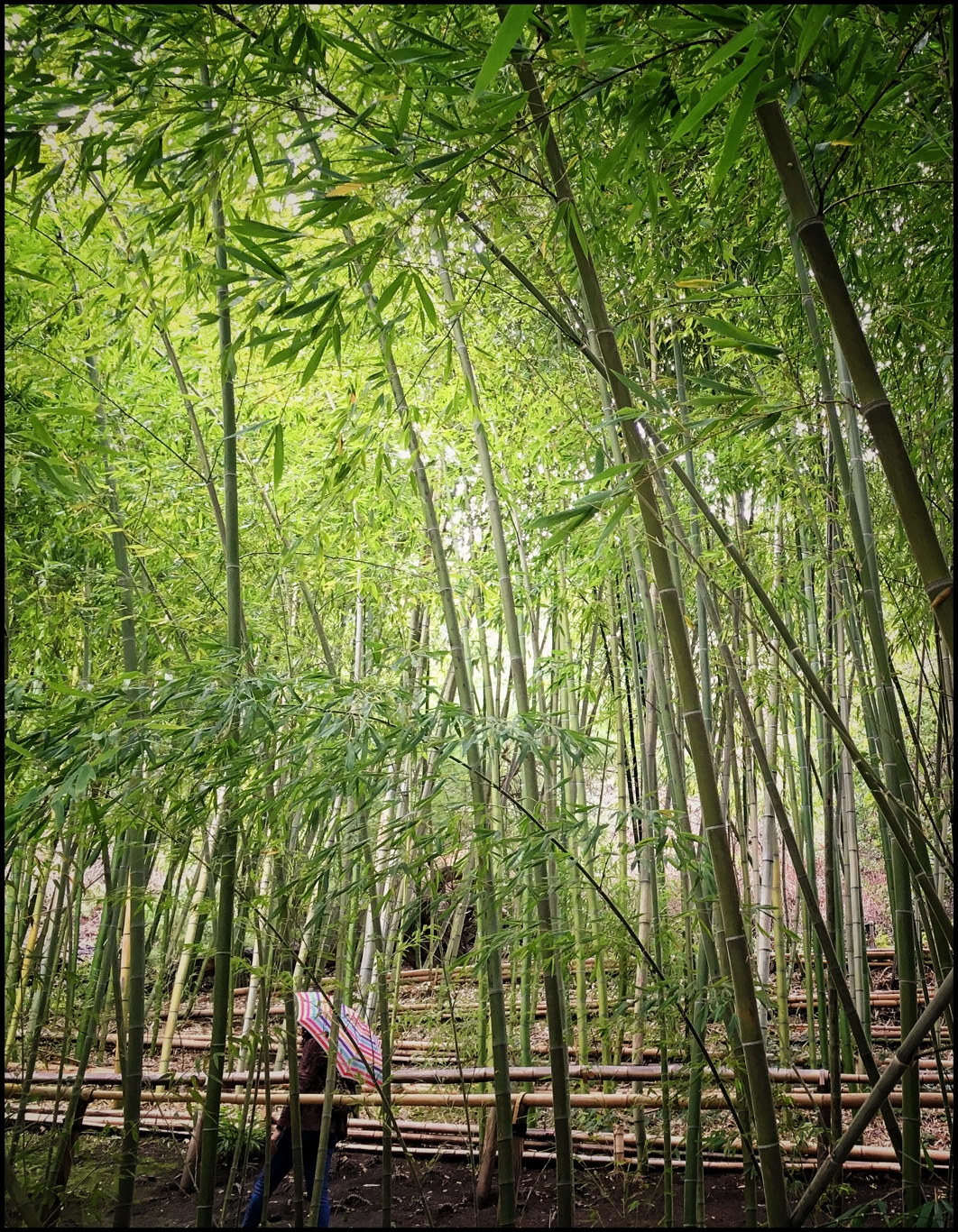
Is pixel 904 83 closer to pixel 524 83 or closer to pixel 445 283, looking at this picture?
pixel 524 83

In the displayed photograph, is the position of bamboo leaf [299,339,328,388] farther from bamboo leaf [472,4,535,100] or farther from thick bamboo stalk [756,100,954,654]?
thick bamboo stalk [756,100,954,654]

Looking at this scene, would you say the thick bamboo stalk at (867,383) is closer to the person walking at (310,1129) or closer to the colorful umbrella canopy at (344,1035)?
the colorful umbrella canopy at (344,1035)

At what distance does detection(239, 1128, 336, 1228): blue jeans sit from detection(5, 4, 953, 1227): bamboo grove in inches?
18.9

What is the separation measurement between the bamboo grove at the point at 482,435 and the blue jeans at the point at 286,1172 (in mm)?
481

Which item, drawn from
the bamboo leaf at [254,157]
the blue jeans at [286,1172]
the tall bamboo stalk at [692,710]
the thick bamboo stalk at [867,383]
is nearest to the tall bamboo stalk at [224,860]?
the bamboo leaf at [254,157]

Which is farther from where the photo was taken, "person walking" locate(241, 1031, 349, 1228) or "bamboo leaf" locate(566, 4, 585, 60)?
"person walking" locate(241, 1031, 349, 1228)

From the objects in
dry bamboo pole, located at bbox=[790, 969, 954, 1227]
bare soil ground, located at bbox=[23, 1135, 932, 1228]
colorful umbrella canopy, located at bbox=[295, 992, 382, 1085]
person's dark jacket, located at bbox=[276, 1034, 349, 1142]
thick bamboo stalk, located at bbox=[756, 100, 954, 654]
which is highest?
thick bamboo stalk, located at bbox=[756, 100, 954, 654]

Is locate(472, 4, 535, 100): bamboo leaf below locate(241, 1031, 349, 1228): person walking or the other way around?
the other way around

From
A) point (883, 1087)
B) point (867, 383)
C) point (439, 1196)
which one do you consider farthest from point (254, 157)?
point (439, 1196)

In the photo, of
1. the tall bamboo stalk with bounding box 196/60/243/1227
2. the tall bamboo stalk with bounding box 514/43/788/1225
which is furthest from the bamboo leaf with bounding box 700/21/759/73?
the tall bamboo stalk with bounding box 196/60/243/1227

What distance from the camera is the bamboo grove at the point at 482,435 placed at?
1609 mm

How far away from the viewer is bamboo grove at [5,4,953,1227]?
1609 mm

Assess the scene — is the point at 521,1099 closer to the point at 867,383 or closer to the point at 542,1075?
the point at 542,1075

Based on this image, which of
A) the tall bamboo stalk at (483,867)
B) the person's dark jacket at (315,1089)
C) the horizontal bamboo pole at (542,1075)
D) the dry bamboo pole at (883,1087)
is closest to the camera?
the dry bamboo pole at (883,1087)
